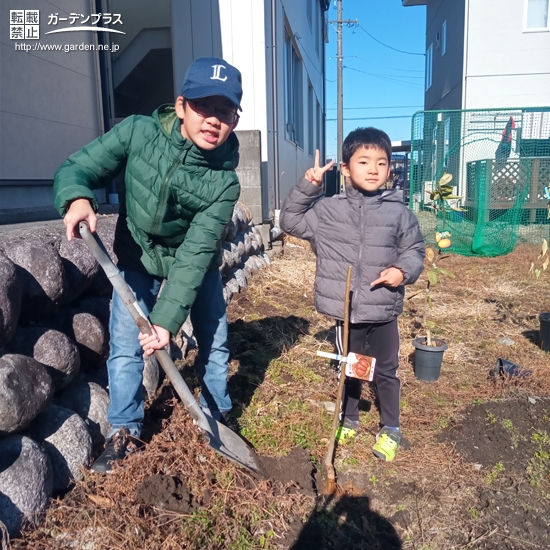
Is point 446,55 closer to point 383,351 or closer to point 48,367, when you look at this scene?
point 383,351

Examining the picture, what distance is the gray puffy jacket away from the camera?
2.69 meters

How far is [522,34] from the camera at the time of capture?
1437cm

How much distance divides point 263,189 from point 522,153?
16.9 feet

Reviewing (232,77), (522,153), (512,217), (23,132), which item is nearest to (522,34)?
A: (522,153)

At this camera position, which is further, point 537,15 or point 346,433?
point 537,15

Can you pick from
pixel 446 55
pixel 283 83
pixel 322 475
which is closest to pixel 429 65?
pixel 446 55

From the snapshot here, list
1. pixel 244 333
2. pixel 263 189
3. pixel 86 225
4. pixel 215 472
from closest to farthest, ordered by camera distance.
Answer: pixel 86 225 → pixel 215 472 → pixel 244 333 → pixel 263 189

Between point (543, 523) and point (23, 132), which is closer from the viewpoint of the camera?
point (543, 523)

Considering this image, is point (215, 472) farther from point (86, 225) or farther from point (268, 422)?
point (86, 225)

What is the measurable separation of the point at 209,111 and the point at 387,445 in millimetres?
1858

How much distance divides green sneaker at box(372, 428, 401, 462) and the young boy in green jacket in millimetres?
1218

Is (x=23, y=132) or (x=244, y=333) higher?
(x=23, y=132)

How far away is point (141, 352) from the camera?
2512 mm

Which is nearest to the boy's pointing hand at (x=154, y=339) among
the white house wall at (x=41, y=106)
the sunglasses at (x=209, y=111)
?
the sunglasses at (x=209, y=111)
